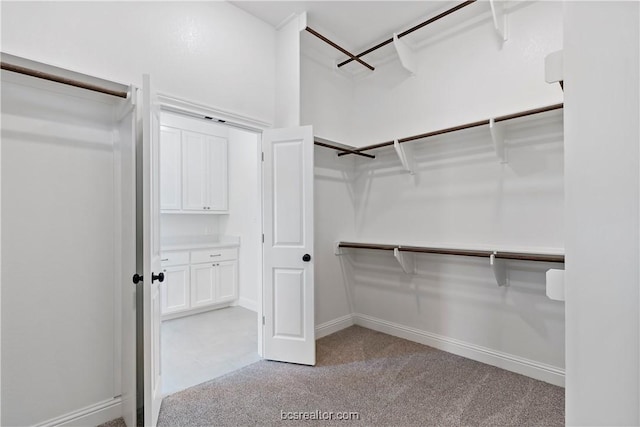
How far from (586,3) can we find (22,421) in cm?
280

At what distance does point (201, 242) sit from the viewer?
15.5 ft

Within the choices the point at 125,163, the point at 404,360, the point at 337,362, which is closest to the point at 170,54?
the point at 125,163

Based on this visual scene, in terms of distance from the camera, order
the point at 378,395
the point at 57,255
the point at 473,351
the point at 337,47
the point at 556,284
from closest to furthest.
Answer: the point at 556,284 < the point at 57,255 < the point at 378,395 < the point at 473,351 < the point at 337,47

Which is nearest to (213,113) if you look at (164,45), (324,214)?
(164,45)

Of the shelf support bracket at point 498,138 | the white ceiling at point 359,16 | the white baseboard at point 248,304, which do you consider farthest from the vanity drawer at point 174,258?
the shelf support bracket at point 498,138

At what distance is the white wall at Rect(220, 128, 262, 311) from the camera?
4.40 meters

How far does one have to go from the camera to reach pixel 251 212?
177 inches

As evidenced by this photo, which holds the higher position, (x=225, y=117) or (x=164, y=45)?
(x=164, y=45)

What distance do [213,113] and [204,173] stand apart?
2149mm

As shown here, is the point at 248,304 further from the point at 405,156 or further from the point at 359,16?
the point at 359,16

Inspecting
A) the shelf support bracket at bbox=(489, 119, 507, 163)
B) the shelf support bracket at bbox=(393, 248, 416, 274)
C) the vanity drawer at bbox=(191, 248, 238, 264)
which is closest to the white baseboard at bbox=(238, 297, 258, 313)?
the vanity drawer at bbox=(191, 248, 238, 264)

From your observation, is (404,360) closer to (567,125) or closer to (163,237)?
(567,125)

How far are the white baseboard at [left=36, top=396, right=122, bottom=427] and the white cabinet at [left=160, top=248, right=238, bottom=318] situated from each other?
1902 mm

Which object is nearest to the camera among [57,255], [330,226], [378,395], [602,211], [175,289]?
[602,211]
